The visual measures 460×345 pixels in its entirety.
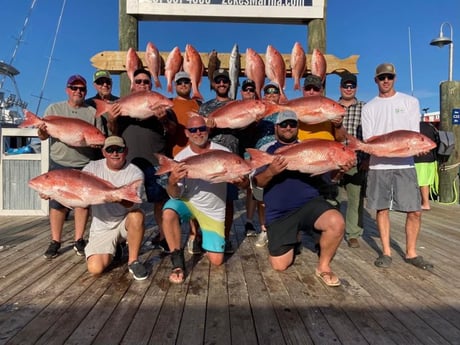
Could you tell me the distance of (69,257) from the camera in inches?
163

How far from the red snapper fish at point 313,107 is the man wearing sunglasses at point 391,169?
1.91ft

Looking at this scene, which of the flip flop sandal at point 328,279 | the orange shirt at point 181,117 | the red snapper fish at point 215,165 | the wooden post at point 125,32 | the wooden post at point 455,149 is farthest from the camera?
the wooden post at point 455,149

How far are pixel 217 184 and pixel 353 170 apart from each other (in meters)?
1.98

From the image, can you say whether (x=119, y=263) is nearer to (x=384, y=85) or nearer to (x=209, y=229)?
(x=209, y=229)

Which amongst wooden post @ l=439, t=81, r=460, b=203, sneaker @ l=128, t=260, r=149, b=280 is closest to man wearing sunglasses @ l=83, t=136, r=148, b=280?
sneaker @ l=128, t=260, r=149, b=280

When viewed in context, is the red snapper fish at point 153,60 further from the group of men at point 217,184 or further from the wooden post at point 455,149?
the wooden post at point 455,149

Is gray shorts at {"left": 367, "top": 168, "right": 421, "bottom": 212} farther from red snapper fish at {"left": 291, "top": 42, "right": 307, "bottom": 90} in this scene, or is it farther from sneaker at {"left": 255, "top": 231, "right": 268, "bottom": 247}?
red snapper fish at {"left": 291, "top": 42, "right": 307, "bottom": 90}

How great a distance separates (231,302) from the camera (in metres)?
2.95

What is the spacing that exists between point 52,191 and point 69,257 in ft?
4.32

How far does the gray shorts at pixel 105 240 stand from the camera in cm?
358

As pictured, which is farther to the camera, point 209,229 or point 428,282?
point 209,229

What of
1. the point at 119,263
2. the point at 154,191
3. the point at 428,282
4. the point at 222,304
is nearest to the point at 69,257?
the point at 119,263

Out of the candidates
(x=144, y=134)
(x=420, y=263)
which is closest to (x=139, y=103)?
(x=144, y=134)

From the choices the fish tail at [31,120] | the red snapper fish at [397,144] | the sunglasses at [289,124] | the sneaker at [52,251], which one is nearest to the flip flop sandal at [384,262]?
the red snapper fish at [397,144]
